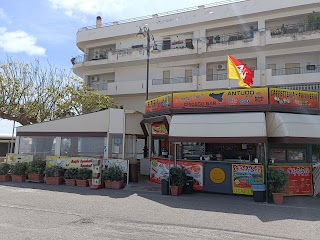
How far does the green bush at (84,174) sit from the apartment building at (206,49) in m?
12.3

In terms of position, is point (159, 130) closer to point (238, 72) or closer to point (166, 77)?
point (238, 72)

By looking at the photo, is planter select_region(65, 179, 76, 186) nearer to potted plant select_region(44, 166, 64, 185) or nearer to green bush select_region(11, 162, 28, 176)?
potted plant select_region(44, 166, 64, 185)

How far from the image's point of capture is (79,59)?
32.3m

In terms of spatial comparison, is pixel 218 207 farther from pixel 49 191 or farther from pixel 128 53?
pixel 128 53

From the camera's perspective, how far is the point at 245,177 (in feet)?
40.9

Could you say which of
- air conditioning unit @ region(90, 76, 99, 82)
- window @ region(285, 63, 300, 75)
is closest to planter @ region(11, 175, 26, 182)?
air conditioning unit @ region(90, 76, 99, 82)

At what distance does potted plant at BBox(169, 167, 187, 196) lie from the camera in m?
12.3

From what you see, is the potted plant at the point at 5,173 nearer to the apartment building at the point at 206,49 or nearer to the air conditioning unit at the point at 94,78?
the apartment building at the point at 206,49

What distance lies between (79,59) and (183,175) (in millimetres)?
23680

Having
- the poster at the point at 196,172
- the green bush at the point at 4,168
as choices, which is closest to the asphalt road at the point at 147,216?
the poster at the point at 196,172

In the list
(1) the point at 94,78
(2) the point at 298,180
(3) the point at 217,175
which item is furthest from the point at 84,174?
(1) the point at 94,78

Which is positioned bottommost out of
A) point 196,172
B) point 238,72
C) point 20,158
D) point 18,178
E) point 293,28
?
point 18,178

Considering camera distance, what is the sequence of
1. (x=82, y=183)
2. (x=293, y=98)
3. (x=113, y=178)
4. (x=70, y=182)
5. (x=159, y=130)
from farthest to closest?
1. (x=159, y=130)
2. (x=70, y=182)
3. (x=82, y=183)
4. (x=113, y=178)
5. (x=293, y=98)

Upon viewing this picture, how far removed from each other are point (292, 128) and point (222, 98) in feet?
10.3
